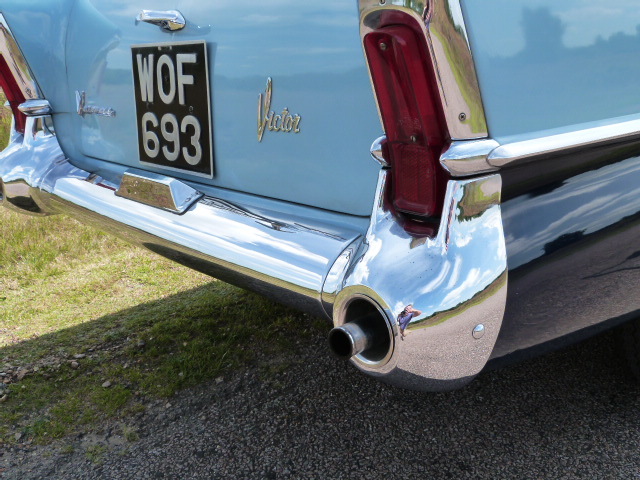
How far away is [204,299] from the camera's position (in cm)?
336

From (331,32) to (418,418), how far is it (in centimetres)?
127

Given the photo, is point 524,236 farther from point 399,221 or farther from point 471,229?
point 399,221

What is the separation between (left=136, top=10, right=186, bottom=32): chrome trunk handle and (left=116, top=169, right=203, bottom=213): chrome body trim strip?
1.53 feet

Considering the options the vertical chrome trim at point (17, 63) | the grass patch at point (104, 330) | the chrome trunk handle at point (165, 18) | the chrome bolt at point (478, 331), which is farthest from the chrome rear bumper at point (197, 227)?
the grass patch at point (104, 330)

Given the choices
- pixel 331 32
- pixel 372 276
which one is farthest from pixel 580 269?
pixel 331 32

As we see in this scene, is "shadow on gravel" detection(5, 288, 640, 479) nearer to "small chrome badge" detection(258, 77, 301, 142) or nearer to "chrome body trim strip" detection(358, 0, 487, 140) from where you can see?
Result: "small chrome badge" detection(258, 77, 301, 142)

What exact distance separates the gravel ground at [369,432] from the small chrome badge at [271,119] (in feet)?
3.17

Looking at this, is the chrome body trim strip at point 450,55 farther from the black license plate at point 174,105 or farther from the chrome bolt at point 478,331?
the black license plate at point 174,105

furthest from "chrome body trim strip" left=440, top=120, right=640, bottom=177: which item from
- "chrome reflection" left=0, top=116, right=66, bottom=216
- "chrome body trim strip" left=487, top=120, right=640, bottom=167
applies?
"chrome reflection" left=0, top=116, right=66, bottom=216

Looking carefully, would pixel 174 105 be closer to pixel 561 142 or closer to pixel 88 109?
pixel 88 109

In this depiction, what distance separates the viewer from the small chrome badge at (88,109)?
2424mm

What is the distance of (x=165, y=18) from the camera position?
6.58 feet

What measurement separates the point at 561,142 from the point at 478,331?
0.44 metres

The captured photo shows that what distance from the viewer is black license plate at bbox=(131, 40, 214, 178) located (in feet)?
6.74
